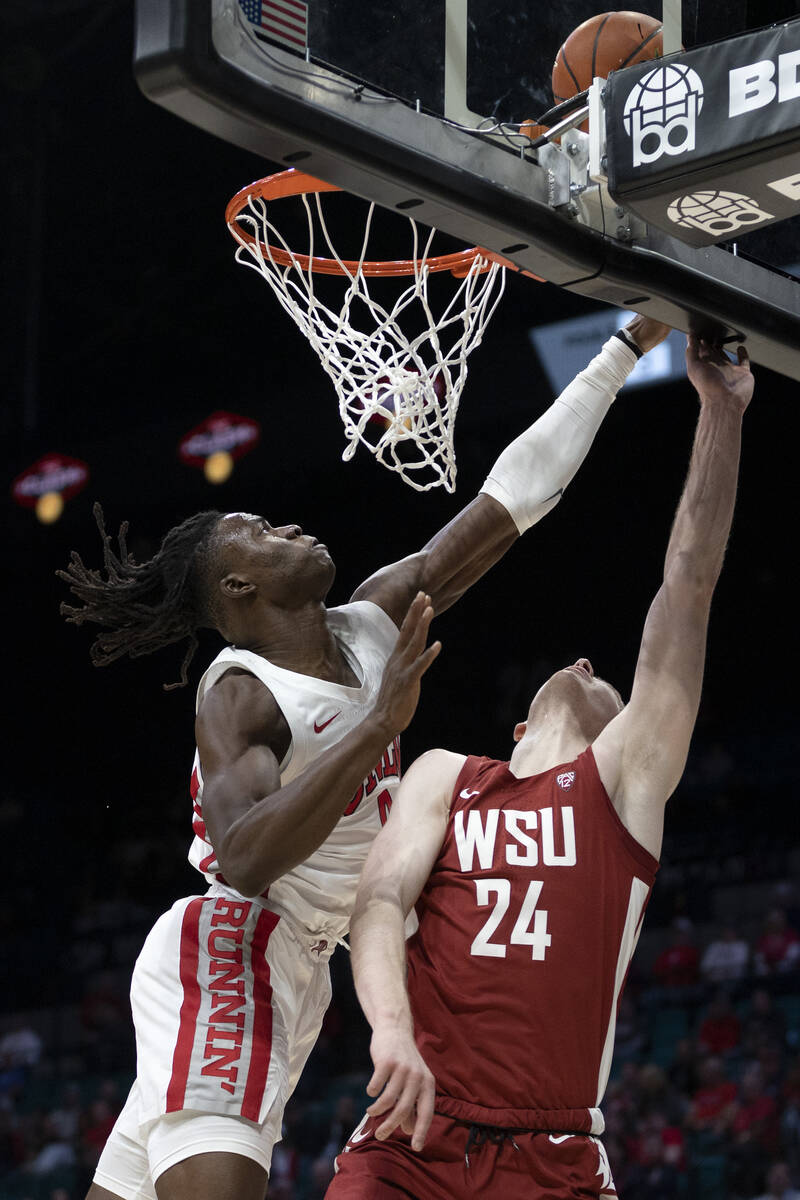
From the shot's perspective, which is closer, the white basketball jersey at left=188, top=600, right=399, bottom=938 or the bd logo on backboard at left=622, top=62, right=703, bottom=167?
the bd logo on backboard at left=622, top=62, right=703, bottom=167

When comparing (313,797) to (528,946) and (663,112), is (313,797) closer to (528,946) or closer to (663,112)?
(528,946)

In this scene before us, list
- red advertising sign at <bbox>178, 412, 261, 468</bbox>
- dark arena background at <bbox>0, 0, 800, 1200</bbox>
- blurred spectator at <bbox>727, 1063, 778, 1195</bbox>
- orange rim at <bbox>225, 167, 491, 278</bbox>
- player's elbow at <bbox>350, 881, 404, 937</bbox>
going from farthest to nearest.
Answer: red advertising sign at <bbox>178, 412, 261, 468</bbox> → dark arena background at <bbox>0, 0, 800, 1200</bbox> → blurred spectator at <bbox>727, 1063, 778, 1195</bbox> → orange rim at <bbox>225, 167, 491, 278</bbox> → player's elbow at <bbox>350, 881, 404, 937</bbox>

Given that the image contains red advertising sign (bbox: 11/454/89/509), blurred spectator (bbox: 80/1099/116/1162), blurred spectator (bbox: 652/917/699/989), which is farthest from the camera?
red advertising sign (bbox: 11/454/89/509)

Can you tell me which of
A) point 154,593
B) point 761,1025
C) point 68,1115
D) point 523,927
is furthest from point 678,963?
point 523,927

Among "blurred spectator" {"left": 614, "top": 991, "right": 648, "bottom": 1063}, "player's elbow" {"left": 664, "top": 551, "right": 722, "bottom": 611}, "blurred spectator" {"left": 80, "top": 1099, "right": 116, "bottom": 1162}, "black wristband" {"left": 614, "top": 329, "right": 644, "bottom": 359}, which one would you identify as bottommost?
"blurred spectator" {"left": 80, "top": 1099, "right": 116, "bottom": 1162}

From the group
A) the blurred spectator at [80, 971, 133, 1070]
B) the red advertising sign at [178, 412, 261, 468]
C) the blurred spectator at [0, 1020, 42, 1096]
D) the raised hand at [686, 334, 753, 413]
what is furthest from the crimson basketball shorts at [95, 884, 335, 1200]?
the red advertising sign at [178, 412, 261, 468]

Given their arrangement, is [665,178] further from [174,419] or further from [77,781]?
[77,781]

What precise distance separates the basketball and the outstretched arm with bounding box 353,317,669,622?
72 centimetres

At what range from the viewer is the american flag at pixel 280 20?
2.65 m

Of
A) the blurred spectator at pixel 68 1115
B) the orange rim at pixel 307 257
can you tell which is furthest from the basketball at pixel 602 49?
the blurred spectator at pixel 68 1115

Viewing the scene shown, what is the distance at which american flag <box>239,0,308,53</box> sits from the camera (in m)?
2.65

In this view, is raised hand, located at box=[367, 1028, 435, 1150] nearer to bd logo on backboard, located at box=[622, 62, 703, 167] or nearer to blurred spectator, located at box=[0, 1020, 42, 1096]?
bd logo on backboard, located at box=[622, 62, 703, 167]

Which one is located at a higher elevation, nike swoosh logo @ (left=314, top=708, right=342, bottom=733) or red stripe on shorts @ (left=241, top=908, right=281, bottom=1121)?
nike swoosh logo @ (left=314, top=708, right=342, bottom=733)

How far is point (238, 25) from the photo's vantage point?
101 inches
